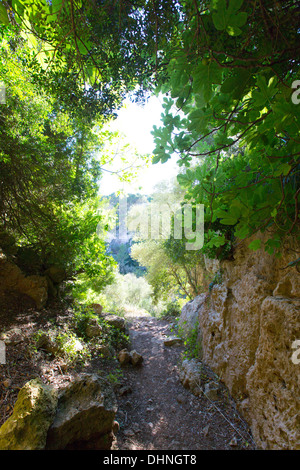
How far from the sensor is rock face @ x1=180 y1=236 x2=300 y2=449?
1877 millimetres

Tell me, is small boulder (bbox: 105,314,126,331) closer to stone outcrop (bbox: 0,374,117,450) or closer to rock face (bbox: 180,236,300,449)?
rock face (bbox: 180,236,300,449)

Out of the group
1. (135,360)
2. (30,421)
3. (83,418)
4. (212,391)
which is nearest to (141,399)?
(135,360)

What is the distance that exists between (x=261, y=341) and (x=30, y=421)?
2.36 metres

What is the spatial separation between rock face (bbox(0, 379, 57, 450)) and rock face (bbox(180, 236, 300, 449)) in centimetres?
210

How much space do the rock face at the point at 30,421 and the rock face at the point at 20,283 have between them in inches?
95.1

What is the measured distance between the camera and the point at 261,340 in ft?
7.59

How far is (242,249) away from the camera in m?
3.31

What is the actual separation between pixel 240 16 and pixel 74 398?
3231 mm

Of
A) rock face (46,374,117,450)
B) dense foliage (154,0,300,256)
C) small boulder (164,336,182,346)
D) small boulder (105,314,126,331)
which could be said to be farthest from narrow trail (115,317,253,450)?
dense foliage (154,0,300,256)

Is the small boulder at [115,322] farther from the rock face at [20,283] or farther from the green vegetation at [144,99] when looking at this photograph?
the rock face at [20,283]

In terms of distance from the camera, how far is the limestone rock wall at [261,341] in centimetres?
187

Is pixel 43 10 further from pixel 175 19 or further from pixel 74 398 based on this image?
pixel 74 398

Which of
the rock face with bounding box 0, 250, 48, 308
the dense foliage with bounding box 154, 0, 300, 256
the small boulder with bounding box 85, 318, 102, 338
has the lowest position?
the small boulder with bounding box 85, 318, 102, 338

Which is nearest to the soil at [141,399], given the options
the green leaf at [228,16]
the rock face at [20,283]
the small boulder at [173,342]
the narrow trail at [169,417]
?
the narrow trail at [169,417]
